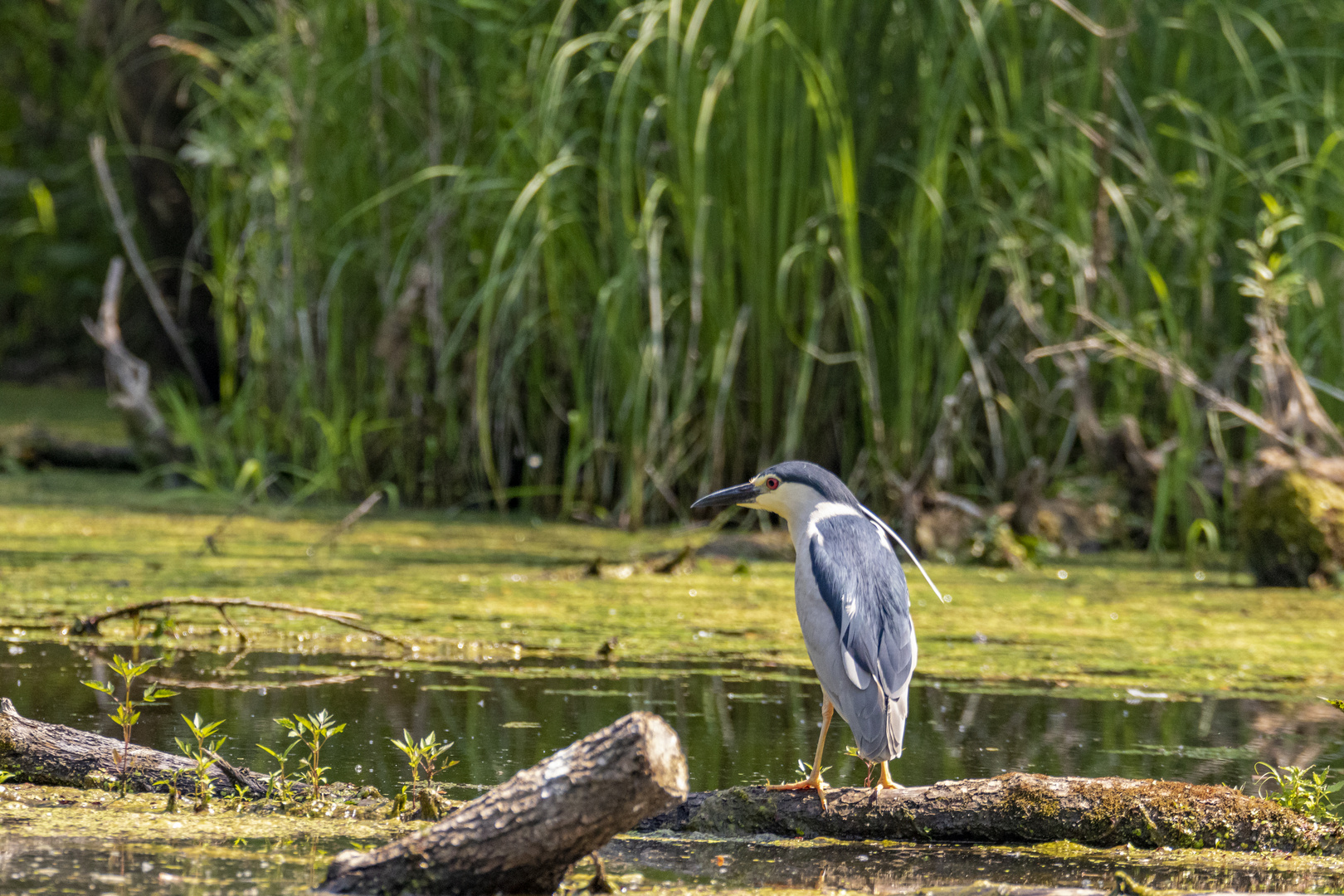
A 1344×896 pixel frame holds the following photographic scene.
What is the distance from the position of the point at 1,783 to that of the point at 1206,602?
302cm

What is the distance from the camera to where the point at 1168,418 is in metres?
5.08

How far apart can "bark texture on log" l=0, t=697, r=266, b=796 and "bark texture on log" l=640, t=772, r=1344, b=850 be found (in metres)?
0.63

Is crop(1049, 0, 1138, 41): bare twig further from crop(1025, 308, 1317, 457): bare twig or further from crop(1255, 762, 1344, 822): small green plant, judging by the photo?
crop(1255, 762, 1344, 822): small green plant

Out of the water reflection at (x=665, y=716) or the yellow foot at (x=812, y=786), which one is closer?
the yellow foot at (x=812, y=786)

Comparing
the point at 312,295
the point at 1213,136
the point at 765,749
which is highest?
the point at 1213,136

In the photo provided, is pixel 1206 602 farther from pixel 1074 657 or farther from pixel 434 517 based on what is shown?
pixel 434 517

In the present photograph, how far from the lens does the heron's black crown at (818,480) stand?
2.39 m

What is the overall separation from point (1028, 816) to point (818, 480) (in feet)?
2.17

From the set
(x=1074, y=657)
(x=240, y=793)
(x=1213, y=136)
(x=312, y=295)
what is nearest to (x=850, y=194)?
(x=1213, y=136)

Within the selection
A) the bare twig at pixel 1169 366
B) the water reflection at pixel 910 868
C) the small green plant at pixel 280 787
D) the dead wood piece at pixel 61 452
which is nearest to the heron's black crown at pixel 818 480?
the water reflection at pixel 910 868

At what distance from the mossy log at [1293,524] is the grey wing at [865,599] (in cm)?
247

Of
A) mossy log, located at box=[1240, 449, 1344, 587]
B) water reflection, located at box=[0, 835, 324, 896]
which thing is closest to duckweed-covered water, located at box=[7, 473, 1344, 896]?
water reflection, located at box=[0, 835, 324, 896]

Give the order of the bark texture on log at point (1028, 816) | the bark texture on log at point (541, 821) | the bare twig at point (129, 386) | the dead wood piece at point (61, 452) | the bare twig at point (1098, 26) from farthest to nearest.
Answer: the dead wood piece at point (61, 452)
the bare twig at point (129, 386)
the bare twig at point (1098, 26)
the bark texture on log at point (1028, 816)
the bark texture on log at point (541, 821)

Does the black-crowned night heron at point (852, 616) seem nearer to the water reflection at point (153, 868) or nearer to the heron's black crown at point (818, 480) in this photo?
the heron's black crown at point (818, 480)
